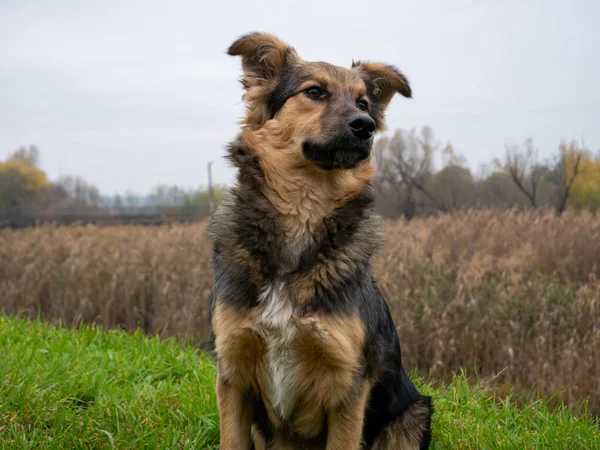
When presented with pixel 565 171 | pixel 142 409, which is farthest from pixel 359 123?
pixel 565 171

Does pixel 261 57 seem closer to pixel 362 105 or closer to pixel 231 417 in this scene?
pixel 362 105

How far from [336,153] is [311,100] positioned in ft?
1.33

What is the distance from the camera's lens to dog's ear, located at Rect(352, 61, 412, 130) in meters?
3.97

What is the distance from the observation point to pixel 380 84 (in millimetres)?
4047

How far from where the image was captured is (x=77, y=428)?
11.7 ft

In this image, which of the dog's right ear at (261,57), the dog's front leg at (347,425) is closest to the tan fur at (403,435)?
the dog's front leg at (347,425)

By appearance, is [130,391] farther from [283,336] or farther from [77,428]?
[283,336]

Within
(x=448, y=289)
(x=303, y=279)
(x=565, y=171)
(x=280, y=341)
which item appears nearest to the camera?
(x=280, y=341)

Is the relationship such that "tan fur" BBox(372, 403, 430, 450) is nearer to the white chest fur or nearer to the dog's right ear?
the white chest fur

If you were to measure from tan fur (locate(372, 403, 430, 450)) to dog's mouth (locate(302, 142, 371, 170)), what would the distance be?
152cm

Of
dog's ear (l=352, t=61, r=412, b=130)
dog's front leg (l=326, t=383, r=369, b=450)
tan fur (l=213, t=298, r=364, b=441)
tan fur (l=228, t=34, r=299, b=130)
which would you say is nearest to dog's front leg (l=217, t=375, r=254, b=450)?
tan fur (l=213, t=298, r=364, b=441)

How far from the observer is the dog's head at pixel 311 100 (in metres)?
3.42

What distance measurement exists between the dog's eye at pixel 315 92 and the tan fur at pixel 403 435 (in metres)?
1.97

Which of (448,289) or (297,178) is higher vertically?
(297,178)
